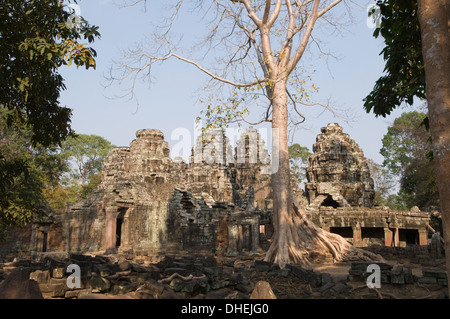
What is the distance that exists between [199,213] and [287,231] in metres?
7.89

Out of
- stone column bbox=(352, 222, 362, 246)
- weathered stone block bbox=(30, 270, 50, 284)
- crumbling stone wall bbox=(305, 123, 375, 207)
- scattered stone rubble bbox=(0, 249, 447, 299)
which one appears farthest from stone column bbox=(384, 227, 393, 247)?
weathered stone block bbox=(30, 270, 50, 284)

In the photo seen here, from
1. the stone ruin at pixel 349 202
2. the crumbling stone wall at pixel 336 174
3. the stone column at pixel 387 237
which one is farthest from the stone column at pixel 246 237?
the stone column at pixel 387 237

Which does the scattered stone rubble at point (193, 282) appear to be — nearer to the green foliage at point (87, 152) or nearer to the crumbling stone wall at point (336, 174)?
the crumbling stone wall at point (336, 174)

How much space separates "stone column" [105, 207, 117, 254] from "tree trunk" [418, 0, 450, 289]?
1577cm

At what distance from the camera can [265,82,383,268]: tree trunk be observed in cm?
1215

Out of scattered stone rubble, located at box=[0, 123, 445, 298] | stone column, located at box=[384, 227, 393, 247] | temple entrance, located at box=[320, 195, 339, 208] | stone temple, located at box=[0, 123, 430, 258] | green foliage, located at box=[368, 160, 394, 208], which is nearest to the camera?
scattered stone rubble, located at box=[0, 123, 445, 298]

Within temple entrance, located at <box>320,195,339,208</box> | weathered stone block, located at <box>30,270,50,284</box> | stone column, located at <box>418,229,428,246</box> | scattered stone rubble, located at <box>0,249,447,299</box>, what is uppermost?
temple entrance, located at <box>320,195,339,208</box>

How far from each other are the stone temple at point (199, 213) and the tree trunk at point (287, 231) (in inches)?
114

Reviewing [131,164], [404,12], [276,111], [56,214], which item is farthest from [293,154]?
[404,12]

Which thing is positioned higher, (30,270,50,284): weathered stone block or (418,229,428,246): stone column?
(418,229,428,246): stone column

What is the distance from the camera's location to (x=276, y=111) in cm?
1332

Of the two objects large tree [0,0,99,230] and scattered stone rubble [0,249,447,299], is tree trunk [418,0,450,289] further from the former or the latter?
large tree [0,0,99,230]

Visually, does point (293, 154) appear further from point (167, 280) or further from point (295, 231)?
point (167, 280)

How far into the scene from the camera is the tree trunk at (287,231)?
12.1 metres
